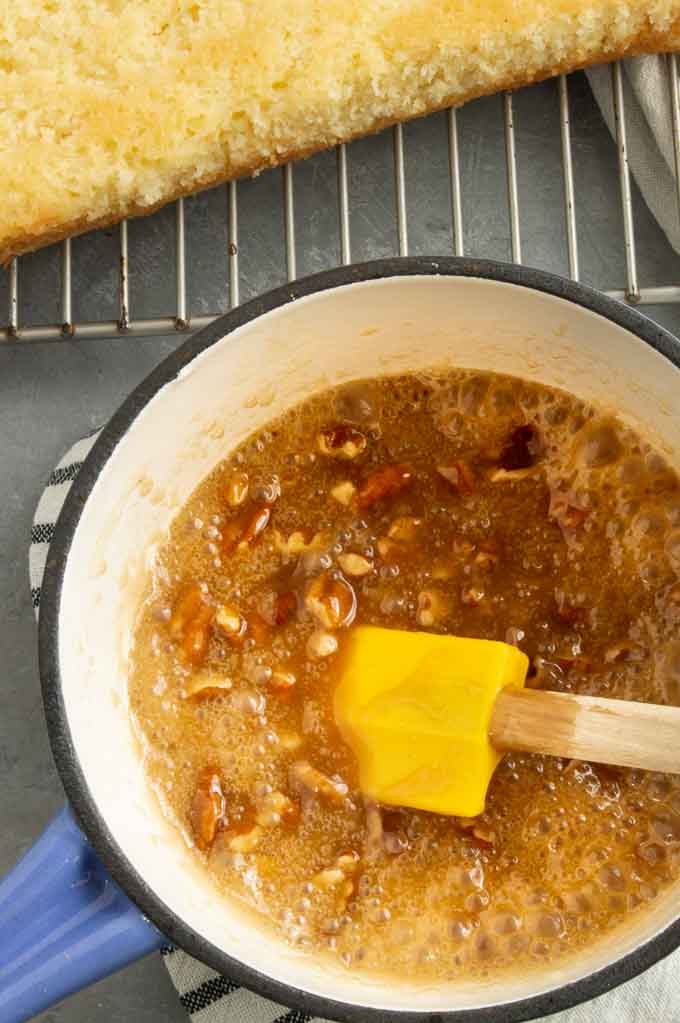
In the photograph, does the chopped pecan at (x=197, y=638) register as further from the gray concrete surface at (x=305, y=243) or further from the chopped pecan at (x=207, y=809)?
the gray concrete surface at (x=305, y=243)

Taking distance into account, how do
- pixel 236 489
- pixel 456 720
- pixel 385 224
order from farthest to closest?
pixel 385 224, pixel 236 489, pixel 456 720

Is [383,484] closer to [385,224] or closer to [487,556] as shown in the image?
[487,556]

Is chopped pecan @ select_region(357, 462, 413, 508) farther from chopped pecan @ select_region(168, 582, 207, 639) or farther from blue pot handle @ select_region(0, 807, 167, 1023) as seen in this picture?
blue pot handle @ select_region(0, 807, 167, 1023)

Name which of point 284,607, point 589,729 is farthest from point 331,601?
point 589,729

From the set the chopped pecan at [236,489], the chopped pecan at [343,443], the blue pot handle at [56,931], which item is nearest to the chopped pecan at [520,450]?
the chopped pecan at [343,443]

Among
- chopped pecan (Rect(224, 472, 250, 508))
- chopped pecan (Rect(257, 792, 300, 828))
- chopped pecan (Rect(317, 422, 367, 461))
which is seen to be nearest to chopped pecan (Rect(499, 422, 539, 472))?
chopped pecan (Rect(317, 422, 367, 461))
